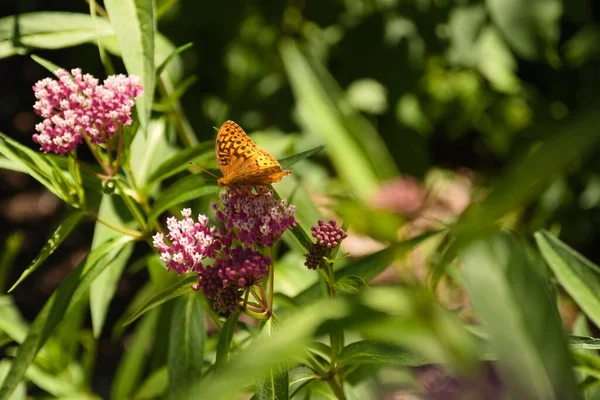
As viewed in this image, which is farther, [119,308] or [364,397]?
[119,308]

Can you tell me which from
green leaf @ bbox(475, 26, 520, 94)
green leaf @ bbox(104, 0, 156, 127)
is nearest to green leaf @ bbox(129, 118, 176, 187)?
green leaf @ bbox(104, 0, 156, 127)

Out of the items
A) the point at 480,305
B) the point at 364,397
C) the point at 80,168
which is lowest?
the point at 364,397

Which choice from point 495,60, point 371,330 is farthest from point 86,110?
point 495,60

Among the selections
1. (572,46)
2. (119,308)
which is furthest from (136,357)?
(572,46)

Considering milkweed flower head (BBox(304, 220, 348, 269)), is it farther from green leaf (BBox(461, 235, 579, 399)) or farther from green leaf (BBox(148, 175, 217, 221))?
green leaf (BBox(461, 235, 579, 399))

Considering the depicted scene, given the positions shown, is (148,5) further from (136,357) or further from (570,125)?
(136,357)

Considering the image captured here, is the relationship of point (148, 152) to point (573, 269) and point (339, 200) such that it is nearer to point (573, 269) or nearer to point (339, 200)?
point (339, 200)

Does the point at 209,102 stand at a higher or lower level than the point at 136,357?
higher

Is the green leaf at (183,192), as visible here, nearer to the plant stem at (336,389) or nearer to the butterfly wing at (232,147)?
the butterfly wing at (232,147)
